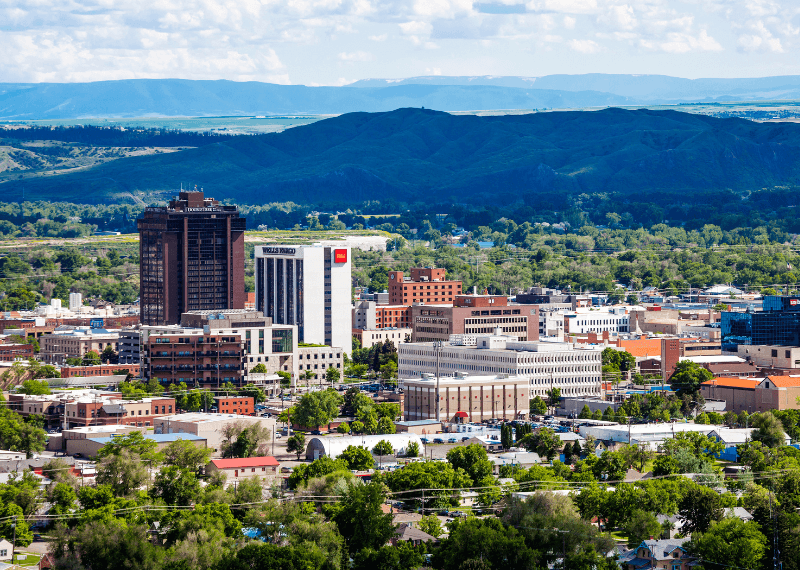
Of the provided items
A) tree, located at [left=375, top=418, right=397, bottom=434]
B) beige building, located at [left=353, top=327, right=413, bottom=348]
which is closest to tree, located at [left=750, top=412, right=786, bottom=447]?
tree, located at [left=375, top=418, right=397, bottom=434]

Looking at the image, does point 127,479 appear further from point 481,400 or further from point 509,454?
point 481,400

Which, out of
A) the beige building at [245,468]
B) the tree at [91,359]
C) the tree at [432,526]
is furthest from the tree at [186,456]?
the tree at [91,359]

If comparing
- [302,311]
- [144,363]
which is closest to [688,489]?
[144,363]

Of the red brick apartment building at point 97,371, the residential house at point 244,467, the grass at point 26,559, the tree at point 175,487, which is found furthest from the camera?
the red brick apartment building at point 97,371

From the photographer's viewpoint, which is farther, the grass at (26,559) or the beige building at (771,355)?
the beige building at (771,355)

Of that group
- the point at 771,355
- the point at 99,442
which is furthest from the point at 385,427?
the point at 771,355

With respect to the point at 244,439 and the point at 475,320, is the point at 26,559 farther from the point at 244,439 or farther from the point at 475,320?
the point at 475,320

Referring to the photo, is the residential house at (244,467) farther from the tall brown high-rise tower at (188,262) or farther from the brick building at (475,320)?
the tall brown high-rise tower at (188,262)

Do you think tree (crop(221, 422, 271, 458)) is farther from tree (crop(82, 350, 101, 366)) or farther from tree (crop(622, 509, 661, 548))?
tree (crop(82, 350, 101, 366))
